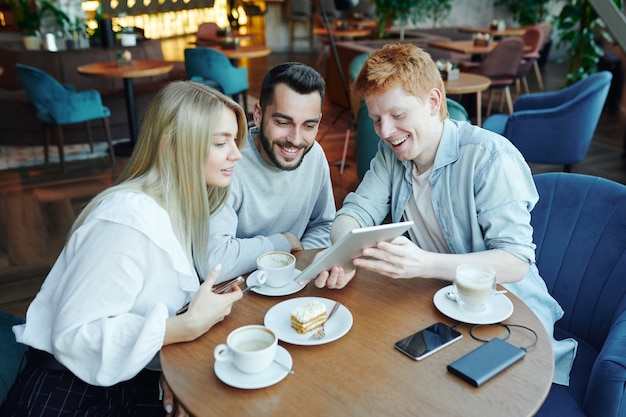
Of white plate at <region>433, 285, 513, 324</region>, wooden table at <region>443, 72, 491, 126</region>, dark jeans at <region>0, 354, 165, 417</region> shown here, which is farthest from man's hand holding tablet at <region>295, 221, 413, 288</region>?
wooden table at <region>443, 72, 491, 126</region>

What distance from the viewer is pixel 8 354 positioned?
163 centimetres

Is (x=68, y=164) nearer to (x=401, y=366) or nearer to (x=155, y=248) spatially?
(x=155, y=248)

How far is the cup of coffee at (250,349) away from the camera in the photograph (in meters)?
1.09

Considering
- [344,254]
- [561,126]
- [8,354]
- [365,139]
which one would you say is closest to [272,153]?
[344,254]

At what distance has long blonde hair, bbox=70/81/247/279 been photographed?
1433mm

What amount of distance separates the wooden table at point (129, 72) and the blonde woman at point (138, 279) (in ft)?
12.7

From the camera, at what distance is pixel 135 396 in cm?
148

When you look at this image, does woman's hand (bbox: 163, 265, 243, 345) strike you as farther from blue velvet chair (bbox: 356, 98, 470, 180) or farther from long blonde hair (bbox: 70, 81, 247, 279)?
blue velvet chair (bbox: 356, 98, 470, 180)

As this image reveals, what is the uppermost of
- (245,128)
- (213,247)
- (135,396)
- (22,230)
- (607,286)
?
(245,128)

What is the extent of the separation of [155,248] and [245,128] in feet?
1.71

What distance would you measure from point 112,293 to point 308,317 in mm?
440

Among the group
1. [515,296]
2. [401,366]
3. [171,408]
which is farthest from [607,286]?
[171,408]

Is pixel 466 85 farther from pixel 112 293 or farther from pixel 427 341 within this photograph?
pixel 112 293

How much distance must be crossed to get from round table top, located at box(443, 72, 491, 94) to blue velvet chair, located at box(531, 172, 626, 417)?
3.08 metres
